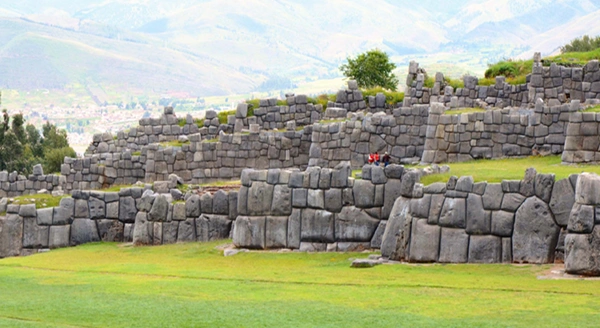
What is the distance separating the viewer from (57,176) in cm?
4600

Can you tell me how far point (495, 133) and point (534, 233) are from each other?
1326 cm

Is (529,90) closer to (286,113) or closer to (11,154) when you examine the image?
(286,113)

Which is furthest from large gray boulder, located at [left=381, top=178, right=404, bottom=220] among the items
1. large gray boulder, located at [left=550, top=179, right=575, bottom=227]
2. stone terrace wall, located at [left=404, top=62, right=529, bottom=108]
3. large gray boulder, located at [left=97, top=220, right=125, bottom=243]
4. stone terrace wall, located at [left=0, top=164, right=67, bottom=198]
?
stone terrace wall, located at [left=0, top=164, right=67, bottom=198]

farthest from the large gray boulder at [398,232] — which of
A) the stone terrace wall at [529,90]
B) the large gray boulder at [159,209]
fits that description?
the stone terrace wall at [529,90]

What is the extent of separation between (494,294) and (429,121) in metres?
18.4

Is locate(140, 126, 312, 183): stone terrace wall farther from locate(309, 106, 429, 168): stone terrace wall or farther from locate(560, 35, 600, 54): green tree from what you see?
locate(560, 35, 600, 54): green tree

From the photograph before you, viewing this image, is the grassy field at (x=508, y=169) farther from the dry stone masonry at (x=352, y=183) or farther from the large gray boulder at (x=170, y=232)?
the large gray boulder at (x=170, y=232)

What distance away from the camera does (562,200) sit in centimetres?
2212

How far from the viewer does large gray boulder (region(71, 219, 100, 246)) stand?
106 feet

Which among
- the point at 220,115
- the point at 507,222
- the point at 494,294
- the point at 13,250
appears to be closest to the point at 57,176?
the point at 220,115

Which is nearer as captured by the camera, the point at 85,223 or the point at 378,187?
the point at 378,187

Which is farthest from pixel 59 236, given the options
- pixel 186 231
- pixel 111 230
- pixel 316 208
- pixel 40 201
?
pixel 316 208

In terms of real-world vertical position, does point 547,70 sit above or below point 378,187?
above

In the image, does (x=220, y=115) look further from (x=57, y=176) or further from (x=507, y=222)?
(x=507, y=222)
